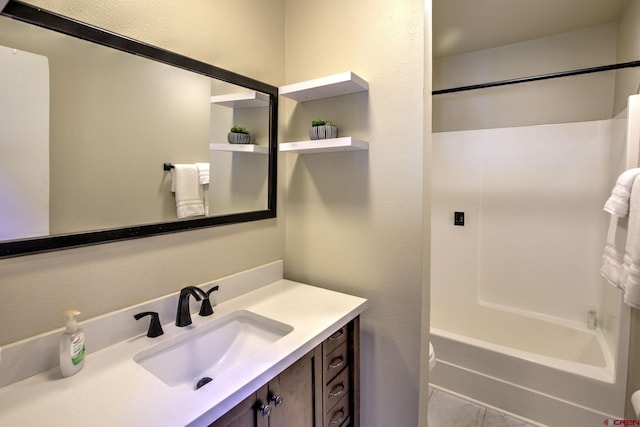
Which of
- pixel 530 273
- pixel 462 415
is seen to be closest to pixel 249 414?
pixel 462 415

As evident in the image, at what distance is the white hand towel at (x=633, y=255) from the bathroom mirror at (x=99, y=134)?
188 centimetres

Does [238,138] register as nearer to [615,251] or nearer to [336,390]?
[336,390]

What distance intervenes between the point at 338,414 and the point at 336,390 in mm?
126

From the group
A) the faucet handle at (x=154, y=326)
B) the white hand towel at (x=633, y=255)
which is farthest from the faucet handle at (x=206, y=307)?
the white hand towel at (x=633, y=255)

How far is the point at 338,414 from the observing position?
127 centimetres

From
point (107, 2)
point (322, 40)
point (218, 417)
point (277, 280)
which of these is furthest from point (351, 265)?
point (107, 2)

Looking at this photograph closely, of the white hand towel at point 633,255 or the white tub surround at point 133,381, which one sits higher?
the white hand towel at point 633,255

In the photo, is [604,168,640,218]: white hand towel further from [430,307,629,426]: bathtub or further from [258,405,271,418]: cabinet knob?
[258,405,271,418]: cabinet knob

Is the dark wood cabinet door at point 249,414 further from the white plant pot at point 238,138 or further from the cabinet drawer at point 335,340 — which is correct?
the white plant pot at point 238,138

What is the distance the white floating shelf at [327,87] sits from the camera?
1276mm

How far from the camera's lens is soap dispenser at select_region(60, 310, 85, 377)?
2.62ft

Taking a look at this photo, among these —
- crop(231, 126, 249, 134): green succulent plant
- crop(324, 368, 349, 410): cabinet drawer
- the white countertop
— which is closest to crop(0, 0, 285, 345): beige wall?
the white countertop

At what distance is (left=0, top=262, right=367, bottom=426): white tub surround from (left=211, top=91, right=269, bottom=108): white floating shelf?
33.0 inches

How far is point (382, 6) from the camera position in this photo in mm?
1320
